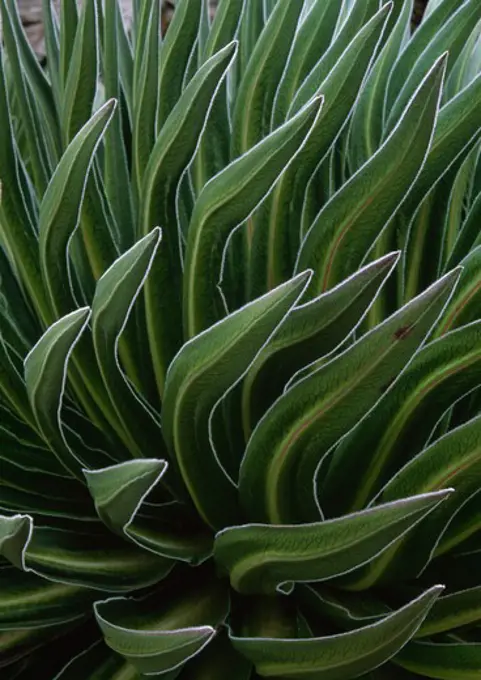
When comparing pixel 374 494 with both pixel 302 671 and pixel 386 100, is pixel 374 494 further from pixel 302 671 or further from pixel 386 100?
pixel 386 100

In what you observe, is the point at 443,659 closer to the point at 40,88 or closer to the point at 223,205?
the point at 223,205

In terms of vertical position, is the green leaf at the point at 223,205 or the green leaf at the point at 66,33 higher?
the green leaf at the point at 66,33

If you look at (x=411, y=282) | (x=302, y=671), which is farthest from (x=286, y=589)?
(x=411, y=282)

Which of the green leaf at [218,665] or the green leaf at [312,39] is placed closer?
the green leaf at [218,665]

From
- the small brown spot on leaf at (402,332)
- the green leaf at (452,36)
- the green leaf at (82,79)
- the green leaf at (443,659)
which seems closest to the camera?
the small brown spot on leaf at (402,332)

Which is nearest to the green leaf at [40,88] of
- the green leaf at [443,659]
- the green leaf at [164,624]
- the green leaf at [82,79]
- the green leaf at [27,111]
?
the green leaf at [27,111]

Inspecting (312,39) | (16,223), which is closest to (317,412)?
(16,223)

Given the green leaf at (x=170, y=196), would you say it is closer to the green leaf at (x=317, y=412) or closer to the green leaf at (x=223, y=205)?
the green leaf at (x=223, y=205)
